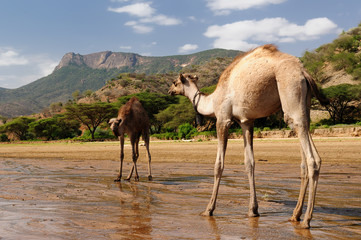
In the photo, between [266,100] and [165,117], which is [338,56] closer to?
[165,117]

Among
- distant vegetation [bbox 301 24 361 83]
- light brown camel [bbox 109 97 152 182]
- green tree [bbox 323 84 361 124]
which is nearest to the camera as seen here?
light brown camel [bbox 109 97 152 182]

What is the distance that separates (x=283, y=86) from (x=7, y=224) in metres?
4.81

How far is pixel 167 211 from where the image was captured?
6.23 meters

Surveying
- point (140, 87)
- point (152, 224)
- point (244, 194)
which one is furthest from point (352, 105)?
point (140, 87)

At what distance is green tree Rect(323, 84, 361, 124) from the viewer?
51094 millimetres

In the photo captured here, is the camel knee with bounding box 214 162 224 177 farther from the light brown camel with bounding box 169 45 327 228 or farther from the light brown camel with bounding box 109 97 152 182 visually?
the light brown camel with bounding box 109 97 152 182

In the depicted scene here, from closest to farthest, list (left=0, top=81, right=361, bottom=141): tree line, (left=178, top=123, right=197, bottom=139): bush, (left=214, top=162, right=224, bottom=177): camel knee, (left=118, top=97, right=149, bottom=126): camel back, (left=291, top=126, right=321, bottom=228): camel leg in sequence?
(left=291, top=126, right=321, bottom=228): camel leg < (left=214, top=162, right=224, bottom=177): camel knee < (left=118, top=97, right=149, bottom=126): camel back < (left=178, top=123, right=197, bottom=139): bush < (left=0, top=81, right=361, bottom=141): tree line

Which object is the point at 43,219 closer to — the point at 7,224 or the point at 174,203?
the point at 7,224

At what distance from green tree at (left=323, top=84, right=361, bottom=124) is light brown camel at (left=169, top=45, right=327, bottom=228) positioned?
157 feet

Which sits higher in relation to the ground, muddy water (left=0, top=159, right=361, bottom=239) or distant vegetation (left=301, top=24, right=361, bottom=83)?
distant vegetation (left=301, top=24, right=361, bottom=83)

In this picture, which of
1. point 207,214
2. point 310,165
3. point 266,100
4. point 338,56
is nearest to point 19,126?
point 338,56

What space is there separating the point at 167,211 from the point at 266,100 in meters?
2.73

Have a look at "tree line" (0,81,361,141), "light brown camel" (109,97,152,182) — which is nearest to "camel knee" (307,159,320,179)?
"light brown camel" (109,97,152,182)

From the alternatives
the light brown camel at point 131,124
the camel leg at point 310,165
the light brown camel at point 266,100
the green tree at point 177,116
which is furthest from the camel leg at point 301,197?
the green tree at point 177,116
